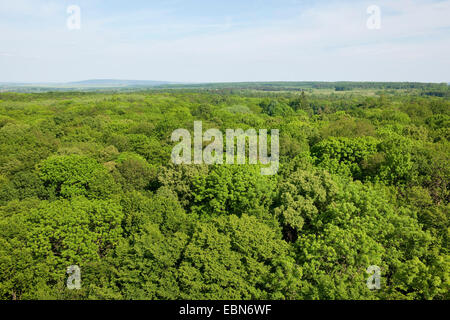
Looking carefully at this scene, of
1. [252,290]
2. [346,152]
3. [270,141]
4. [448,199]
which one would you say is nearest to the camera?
[252,290]

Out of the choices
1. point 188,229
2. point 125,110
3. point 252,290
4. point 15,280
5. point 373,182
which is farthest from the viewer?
point 125,110

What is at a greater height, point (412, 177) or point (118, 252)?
point (412, 177)

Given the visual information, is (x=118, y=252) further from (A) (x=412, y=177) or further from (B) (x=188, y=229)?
(A) (x=412, y=177)

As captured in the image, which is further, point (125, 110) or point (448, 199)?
point (125, 110)

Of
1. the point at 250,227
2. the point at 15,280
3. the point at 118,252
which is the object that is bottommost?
the point at 15,280

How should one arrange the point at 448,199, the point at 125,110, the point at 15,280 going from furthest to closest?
the point at 125,110
the point at 448,199
the point at 15,280
